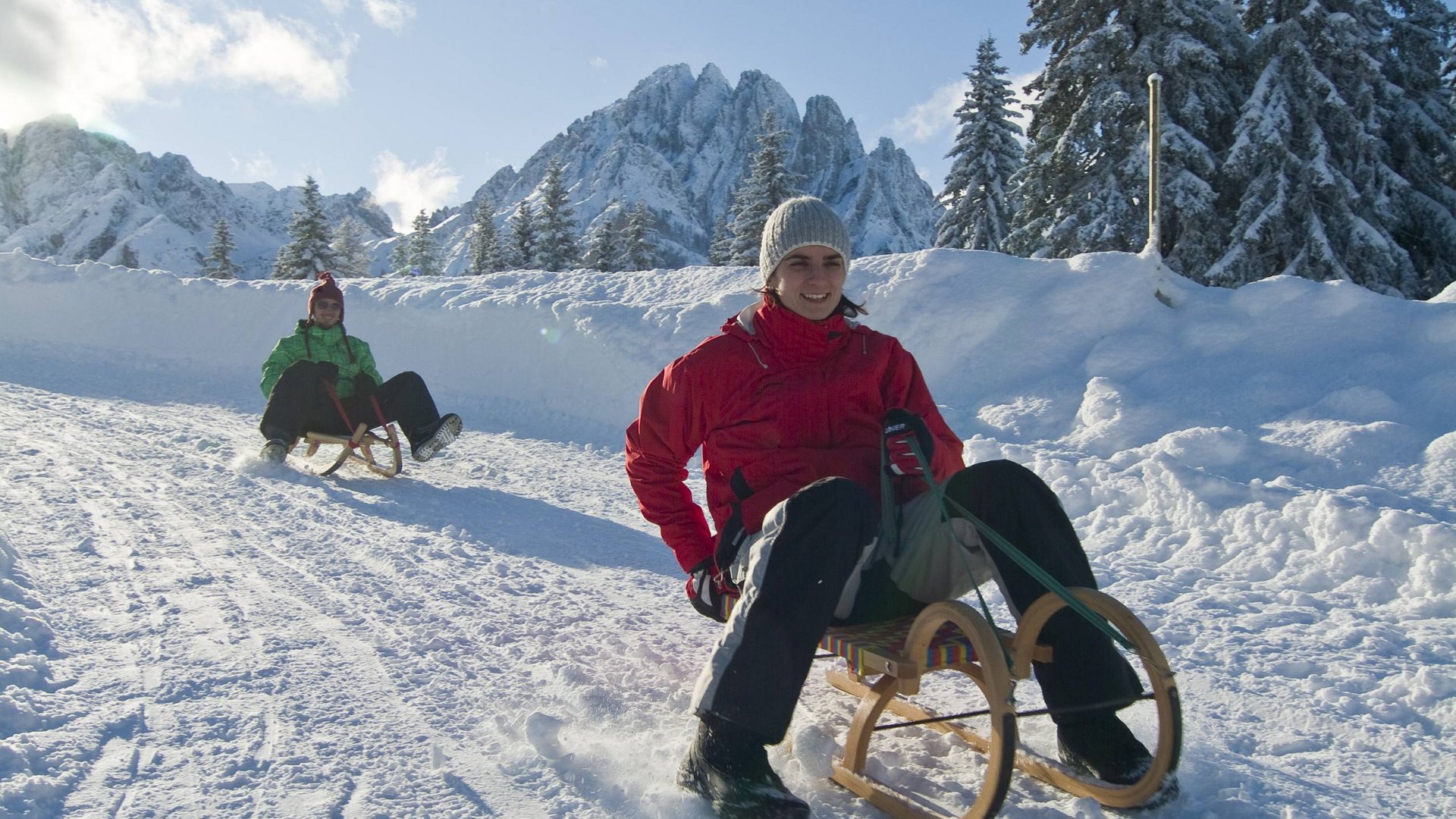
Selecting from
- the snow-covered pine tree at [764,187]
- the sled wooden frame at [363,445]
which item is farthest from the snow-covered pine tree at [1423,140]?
the sled wooden frame at [363,445]

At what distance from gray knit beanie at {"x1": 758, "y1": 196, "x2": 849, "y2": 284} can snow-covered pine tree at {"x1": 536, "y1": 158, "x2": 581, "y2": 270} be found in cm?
2938

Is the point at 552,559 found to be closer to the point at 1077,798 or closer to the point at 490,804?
the point at 490,804

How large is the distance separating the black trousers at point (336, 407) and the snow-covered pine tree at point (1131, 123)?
11538mm

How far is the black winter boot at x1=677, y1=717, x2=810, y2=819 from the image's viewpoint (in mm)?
1678

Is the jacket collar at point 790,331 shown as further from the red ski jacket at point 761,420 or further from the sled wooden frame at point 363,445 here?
the sled wooden frame at point 363,445

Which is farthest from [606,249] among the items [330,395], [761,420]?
A: [761,420]

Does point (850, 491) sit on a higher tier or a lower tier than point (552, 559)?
→ higher

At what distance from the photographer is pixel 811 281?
2.38 meters

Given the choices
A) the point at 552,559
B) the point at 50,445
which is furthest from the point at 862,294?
the point at 50,445

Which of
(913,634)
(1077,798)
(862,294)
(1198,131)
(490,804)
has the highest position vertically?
(1198,131)

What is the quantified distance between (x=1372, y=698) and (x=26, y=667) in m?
3.64

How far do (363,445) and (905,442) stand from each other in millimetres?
4515

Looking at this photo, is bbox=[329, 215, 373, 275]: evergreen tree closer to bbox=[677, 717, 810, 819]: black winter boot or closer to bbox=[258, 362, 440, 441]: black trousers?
bbox=[258, 362, 440, 441]: black trousers

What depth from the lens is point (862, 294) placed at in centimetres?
927
